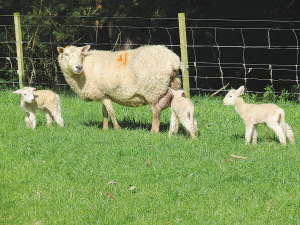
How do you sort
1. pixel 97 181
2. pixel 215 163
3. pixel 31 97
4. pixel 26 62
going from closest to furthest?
1. pixel 97 181
2. pixel 215 163
3. pixel 31 97
4. pixel 26 62

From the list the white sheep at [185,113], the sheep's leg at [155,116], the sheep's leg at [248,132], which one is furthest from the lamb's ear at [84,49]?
the sheep's leg at [248,132]

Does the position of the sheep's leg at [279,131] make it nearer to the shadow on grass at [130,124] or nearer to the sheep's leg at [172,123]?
the sheep's leg at [172,123]

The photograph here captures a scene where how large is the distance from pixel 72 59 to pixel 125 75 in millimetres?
1046

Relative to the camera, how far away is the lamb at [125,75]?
7.25 metres

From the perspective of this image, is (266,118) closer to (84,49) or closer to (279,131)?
(279,131)

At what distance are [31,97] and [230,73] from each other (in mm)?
7709

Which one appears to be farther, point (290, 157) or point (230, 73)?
point (230, 73)

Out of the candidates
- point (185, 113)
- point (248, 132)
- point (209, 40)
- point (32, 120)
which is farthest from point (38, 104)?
point (209, 40)

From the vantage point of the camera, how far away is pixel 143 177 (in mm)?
5215

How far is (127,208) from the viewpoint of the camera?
444 cm

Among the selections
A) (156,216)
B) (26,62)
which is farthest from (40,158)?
(26,62)

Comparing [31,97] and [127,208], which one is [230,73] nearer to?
[31,97]

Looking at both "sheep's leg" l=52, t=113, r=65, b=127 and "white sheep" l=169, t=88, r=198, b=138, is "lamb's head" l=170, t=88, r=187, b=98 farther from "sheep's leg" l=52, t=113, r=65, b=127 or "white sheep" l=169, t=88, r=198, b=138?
"sheep's leg" l=52, t=113, r=65, b=127

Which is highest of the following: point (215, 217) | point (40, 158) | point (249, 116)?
point (249, 116)
